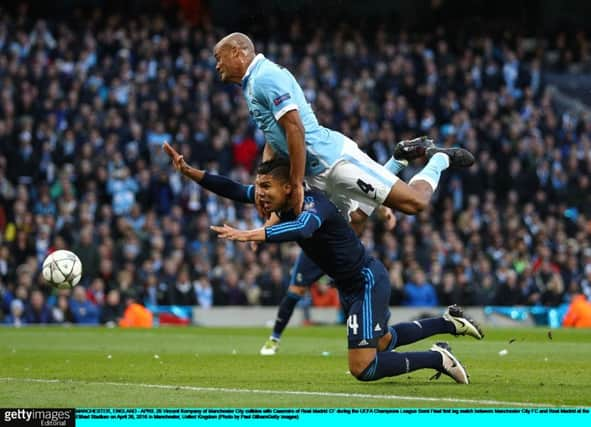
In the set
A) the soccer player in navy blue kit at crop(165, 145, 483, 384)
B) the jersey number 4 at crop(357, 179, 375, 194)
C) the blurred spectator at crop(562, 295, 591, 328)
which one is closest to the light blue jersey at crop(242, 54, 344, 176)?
the jersey number 4 at crop(357, 179, 375, 194)

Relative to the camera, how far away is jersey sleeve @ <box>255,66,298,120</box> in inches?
443

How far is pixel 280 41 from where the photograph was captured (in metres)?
33.9

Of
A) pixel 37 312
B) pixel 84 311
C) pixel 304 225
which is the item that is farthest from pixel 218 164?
pixel 304 225

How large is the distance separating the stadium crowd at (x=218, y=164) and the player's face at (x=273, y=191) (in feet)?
46.1

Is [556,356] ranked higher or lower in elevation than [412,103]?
lower

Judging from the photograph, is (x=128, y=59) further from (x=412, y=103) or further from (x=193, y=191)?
(x=412, y=103)

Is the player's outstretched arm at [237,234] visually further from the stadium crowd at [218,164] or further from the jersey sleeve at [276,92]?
the stadium crowd at [218,164]

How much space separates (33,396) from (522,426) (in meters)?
3.97

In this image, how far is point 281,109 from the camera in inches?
442

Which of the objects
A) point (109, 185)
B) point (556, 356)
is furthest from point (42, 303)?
point (556, 356)

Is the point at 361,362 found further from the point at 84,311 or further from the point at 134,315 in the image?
the point at 84,311

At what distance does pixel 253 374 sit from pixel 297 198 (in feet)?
8.39

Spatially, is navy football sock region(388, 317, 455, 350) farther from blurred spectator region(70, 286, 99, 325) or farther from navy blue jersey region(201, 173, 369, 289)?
blurred spectator region(70, 286, 99, 325)

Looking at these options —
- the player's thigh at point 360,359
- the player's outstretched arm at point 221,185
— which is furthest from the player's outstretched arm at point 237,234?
the player's outstretched arm at point 221,185
